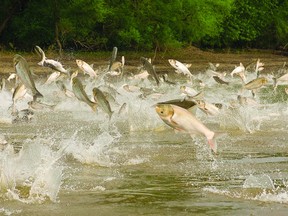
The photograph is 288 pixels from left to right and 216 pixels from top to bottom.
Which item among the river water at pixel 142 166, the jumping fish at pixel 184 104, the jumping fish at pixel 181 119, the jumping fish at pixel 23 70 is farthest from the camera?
the jumping fish at pixel 23 70

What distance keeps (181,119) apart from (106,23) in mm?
35023

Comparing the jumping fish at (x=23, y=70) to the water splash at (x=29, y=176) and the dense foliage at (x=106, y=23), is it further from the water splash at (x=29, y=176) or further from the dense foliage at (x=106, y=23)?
the dense foliage at (x=106, y=23)

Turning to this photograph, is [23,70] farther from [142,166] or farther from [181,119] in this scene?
[181,119]

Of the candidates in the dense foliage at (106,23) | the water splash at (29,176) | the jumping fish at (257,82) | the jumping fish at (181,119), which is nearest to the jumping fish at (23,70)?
the water splash at (29,176)

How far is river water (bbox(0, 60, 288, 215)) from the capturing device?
8.74 metres

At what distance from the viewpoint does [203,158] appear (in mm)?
11812

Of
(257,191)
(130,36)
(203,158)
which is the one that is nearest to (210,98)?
(203,158)

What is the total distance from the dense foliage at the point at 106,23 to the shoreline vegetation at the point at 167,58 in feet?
2.58

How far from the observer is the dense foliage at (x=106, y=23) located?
39875mm

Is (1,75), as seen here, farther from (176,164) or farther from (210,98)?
(176,164)

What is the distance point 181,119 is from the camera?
774cm

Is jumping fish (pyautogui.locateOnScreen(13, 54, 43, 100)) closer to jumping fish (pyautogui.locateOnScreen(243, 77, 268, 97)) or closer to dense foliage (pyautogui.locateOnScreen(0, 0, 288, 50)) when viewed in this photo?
jumping fish (pyautogui.locateOnScreen(243, 77, 268, 97))

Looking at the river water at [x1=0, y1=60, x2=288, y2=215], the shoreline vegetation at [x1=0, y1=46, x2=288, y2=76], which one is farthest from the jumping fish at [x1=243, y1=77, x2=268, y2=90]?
the shoreline vegetation at [x1=0, y1=46, x2=288, y2=76]

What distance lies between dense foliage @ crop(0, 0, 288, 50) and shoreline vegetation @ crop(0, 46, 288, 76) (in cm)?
79
